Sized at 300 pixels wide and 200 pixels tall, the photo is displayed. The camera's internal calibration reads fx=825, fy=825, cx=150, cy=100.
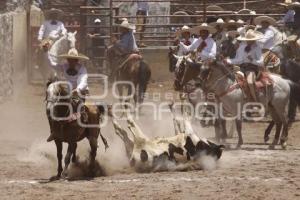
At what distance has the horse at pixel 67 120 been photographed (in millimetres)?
10883

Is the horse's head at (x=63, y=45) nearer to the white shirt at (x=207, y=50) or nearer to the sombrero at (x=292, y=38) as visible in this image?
the white shirt at (x=207, y=50)

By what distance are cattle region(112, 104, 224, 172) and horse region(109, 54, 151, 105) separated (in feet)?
22.9

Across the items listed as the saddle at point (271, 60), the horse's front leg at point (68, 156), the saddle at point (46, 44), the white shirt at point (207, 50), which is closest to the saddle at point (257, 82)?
the white shirt at point (207, 50)

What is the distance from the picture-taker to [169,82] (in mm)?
23719

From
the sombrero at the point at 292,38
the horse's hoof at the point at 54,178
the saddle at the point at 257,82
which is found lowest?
the horse's hoof at the point at 54,178

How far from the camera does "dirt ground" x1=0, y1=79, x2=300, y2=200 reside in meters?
10.2

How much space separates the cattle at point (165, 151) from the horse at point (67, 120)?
0.67 metres

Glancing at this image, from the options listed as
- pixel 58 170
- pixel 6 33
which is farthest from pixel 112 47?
pixel 58 170

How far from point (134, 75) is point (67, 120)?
27.4 feet

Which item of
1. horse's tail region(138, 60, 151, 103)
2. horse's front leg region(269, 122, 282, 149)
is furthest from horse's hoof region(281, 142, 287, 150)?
horse's tail region(138, 60, 151, 103)

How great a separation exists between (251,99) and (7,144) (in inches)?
182

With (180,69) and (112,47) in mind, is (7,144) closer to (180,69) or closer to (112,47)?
(180,69)

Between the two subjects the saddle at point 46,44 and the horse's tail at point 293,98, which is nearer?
the horse's tail at point 293,98

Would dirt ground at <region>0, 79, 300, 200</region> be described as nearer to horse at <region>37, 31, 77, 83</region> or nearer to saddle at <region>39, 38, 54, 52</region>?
horse at <region>37, 31, 77, 83</region>
